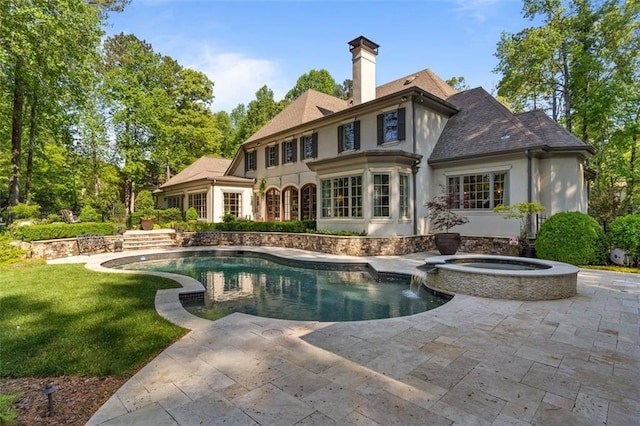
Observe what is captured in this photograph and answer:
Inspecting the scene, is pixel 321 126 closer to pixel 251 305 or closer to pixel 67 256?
pixel 251 305

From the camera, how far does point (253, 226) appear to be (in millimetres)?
16297

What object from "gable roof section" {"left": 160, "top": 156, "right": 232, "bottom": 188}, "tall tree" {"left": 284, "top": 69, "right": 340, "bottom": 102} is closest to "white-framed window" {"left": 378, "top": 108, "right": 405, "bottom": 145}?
"gable roof section" {"left": 160, "top": 156, "right": 232, "bottom": 188}

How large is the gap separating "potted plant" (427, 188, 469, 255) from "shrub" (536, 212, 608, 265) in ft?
9.02

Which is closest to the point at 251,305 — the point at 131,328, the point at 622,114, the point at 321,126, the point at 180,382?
the point at 131,328

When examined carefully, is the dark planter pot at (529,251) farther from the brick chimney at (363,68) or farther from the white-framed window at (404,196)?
the brick chimney at (363,68)

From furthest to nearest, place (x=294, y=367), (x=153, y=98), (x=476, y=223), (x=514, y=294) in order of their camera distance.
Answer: (x=153, y=98) < (x=476, y=223) < (x=514, y=294) < (x=294, y=367)

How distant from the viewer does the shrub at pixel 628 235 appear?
28.9 feet

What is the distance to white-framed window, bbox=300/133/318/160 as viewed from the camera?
16.6 metres

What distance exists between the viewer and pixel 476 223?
490 inches

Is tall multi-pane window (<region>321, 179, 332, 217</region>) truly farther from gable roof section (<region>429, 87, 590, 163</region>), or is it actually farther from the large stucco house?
gable roof section (<region>429, 87, 590, 163</region>)

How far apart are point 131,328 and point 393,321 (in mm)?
3949

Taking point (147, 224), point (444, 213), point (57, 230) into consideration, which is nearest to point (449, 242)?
point (444, 213)

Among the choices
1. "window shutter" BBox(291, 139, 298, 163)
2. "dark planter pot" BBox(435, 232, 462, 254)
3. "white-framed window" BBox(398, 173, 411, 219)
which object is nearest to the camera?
"dark planter pot" BBox(435, 232, 462, 254)

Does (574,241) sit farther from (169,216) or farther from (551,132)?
(169,216)
